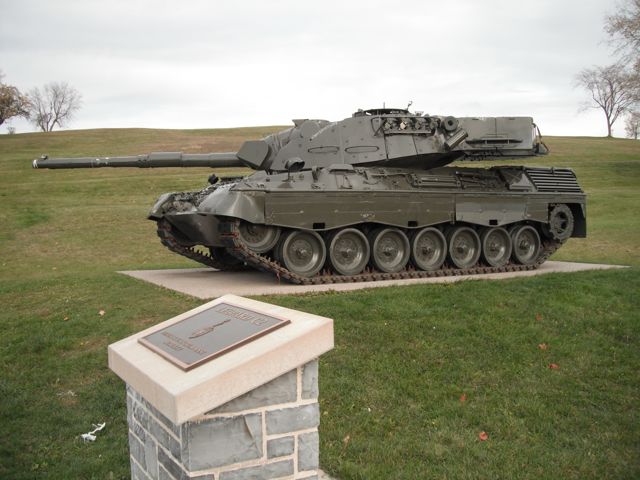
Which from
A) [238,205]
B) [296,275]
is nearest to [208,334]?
[238,205]

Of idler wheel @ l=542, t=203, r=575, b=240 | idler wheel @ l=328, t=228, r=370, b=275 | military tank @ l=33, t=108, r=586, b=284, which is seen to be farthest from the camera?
idler wheel @ l=542, t=203, r=575, b=240

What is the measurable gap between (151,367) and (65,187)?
99.6 feet

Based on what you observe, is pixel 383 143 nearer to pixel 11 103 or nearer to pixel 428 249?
pixel 428 249

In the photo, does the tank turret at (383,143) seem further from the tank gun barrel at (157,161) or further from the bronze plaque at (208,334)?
the bronze plaque at (208,334)

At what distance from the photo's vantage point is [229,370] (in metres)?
3.53

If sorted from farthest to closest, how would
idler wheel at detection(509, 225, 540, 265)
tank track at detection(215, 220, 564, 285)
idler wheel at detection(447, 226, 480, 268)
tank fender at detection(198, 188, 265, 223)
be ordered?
idler wheel at detection(509, 225, 540, 265) < idler wheel at detection(447, 226, 480, 268) < tank track at detection(215, 220, 564, 285) < tank fender at detection(198, 188, 265, 223)

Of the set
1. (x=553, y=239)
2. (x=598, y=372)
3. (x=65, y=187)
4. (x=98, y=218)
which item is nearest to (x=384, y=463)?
(x=598, y=372)

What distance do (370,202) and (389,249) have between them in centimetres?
120

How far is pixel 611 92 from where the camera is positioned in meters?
69.7

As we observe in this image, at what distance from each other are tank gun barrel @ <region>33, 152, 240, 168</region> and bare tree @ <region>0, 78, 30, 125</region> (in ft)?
156

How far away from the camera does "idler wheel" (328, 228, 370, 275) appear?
42.2 feet

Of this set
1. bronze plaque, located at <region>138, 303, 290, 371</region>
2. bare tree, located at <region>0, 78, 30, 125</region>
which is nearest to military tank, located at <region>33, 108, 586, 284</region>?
bronze plaque, located at <region>138, 303, 290, 371</region>

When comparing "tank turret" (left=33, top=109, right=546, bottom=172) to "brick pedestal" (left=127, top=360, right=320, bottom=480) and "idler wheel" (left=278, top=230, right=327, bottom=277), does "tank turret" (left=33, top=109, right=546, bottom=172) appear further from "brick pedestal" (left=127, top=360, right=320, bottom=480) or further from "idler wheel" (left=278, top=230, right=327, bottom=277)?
"brick pedestal" (left=127, top=360, right=320, bottom=480)

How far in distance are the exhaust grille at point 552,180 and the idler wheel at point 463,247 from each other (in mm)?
2292
